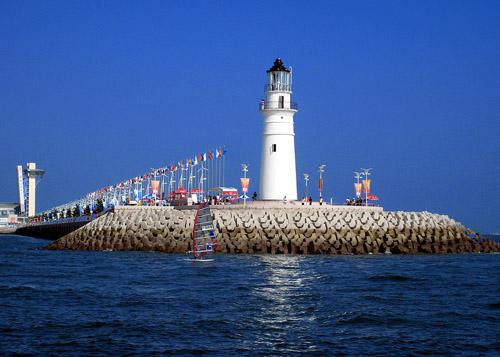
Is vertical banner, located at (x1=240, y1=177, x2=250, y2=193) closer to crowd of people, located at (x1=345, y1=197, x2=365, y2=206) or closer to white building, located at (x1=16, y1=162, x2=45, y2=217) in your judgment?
crowd of people, located at (x1=345, y1=197, x2=365, y2=206)

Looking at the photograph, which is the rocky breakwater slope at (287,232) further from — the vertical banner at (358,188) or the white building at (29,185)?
the white building at (29,185)

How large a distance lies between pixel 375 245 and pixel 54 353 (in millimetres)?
38173

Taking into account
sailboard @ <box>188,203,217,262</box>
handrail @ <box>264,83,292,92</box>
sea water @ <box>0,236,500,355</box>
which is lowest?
sea water @ <box>0,236,500,355</box>

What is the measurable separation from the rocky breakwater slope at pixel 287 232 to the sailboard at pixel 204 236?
1.28 m

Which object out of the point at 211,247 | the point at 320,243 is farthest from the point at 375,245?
the point at 211,247

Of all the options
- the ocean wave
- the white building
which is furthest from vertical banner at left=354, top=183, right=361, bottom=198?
the white building

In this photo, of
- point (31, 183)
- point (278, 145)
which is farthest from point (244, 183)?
point (31, 183)

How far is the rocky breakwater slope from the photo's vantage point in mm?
54594

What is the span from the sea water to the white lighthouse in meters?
20.5

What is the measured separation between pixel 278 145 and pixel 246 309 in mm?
38049

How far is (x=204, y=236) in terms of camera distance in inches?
2094

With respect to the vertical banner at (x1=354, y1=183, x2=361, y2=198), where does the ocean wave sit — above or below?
below

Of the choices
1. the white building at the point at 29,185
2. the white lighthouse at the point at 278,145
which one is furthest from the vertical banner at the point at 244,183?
the white building at the point at 29,185

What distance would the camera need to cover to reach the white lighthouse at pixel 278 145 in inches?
2534
